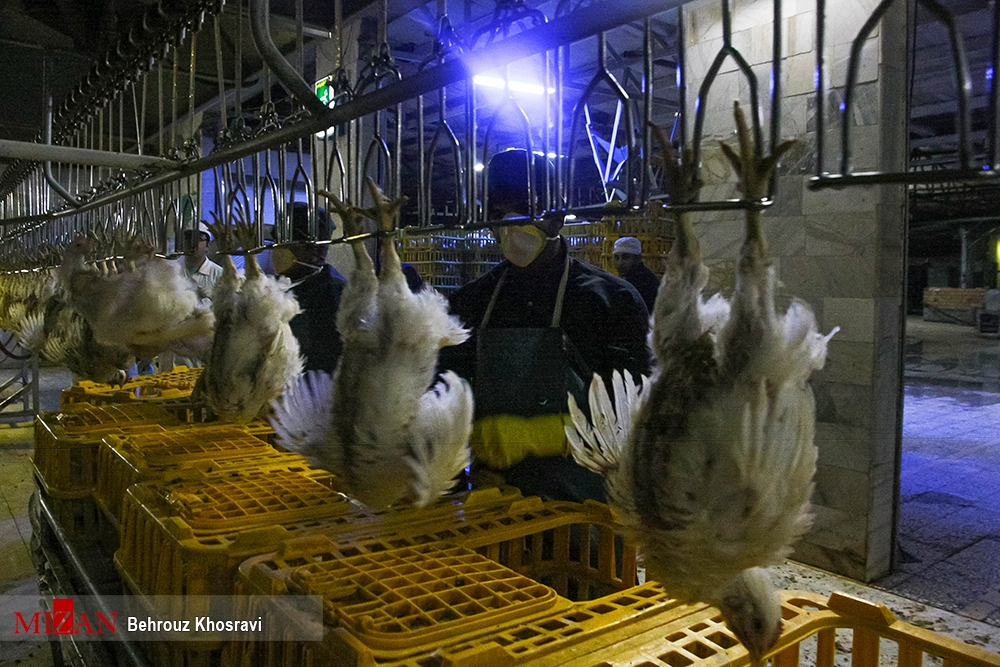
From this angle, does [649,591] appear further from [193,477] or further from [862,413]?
[862,413]

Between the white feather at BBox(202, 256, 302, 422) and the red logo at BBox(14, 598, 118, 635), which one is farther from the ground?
the white feather at BBox(202, 256, 302, 422)

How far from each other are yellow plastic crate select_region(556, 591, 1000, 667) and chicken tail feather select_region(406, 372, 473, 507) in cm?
66

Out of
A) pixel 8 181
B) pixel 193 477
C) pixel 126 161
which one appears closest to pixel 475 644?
pixel 193 477

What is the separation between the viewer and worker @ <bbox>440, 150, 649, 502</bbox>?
2473 millimetres

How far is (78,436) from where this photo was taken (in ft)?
8.64

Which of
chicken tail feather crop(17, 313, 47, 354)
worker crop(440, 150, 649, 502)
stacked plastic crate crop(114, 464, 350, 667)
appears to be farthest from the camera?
chicken tail feather crop(17, 313, 47, 354)

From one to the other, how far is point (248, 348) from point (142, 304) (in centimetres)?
90

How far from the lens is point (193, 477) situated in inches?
82.7

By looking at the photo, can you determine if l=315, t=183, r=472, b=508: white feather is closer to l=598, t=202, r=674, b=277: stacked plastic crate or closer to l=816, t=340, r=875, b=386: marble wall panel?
l=816, t=340, r=875, b=386: marble wall panel

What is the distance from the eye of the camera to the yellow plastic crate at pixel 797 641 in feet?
3.89

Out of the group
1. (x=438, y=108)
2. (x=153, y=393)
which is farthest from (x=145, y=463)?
(x=153, y=393)

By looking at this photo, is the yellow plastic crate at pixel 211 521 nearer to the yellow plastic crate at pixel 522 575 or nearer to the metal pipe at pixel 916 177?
the yellow plastic crate at pixel 522 575

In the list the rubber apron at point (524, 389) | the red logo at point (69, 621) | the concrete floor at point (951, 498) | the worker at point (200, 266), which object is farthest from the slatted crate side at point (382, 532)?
the concrete floor at point (951, 498)

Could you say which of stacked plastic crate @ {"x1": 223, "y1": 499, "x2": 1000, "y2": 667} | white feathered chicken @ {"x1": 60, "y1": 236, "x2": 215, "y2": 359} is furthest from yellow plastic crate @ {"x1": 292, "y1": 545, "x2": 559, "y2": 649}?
white feathered chicken @ {"x1": 60, "y1": 236, "x2": 215, "y2": 359}
